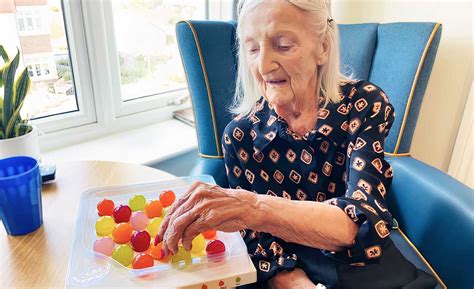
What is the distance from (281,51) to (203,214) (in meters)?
0.45

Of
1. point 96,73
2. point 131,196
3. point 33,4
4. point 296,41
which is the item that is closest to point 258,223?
point 131,196

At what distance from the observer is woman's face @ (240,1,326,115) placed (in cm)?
87

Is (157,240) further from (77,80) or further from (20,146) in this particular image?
(77,80)

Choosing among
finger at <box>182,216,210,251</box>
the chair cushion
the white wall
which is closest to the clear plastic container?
finger at <box>182,216,210,251</box>

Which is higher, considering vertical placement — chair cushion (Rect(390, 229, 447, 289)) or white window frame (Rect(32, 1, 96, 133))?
white window frame (Rect(32, 1, 96, 133))

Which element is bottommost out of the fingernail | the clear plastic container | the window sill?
the window sill

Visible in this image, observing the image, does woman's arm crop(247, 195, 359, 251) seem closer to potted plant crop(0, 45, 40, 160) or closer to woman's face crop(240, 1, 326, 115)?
woman's face crop(240, 1, 326, 115)

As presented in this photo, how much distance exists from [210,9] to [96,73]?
0.74 metres

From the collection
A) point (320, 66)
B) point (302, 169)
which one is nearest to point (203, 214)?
point (302, 169)

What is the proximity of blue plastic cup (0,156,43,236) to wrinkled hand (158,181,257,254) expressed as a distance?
0.96 feet

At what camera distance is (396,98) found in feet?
4.31

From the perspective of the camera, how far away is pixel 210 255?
27.6 inches

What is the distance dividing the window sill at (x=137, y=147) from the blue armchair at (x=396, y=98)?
0.35 meters

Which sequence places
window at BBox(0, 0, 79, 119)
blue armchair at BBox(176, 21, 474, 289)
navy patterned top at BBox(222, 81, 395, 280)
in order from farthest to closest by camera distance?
window at BBox(0, 0, 79, 119) → blue armchair at BBox(176, 21, 474, 289) → navy patterned top at BBox(222, 81, 395, 280)
